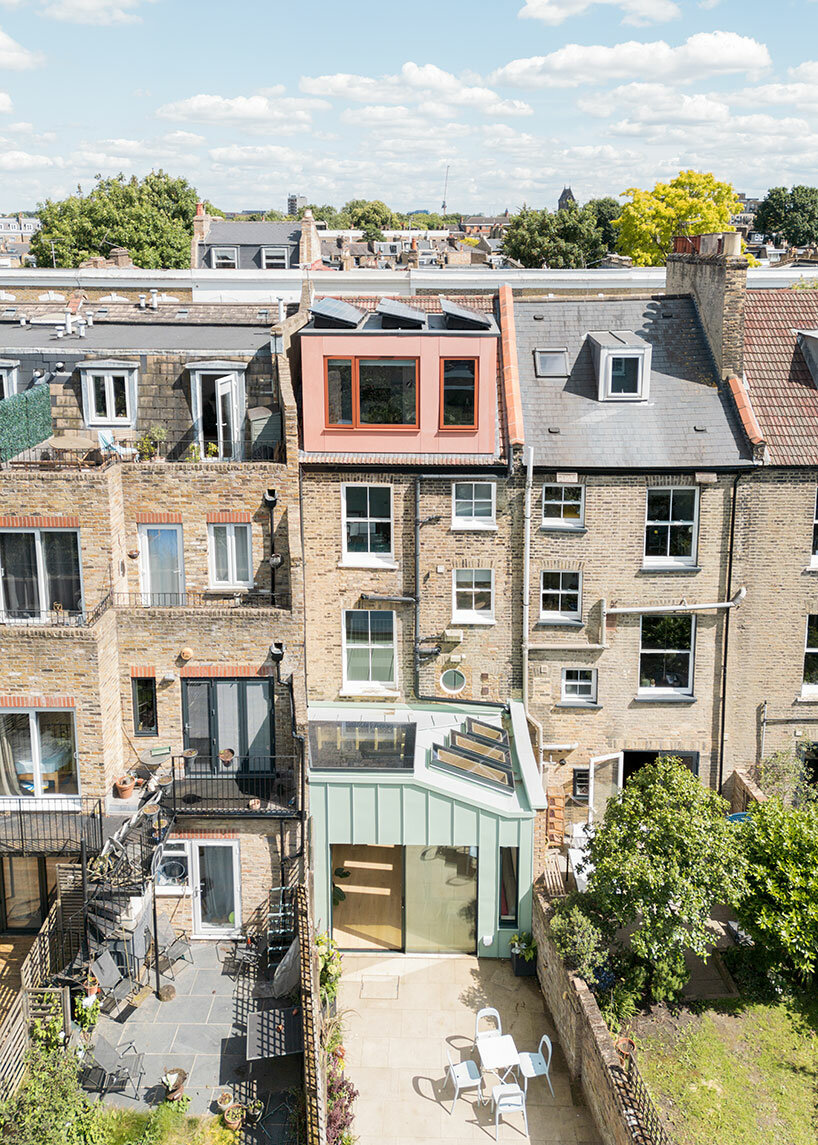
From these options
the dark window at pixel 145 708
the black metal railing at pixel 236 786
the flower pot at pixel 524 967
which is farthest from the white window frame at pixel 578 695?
the dark window at pixel 145 708

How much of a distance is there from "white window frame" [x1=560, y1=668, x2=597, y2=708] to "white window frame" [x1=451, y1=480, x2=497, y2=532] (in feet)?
13.7

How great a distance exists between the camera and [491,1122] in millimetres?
16156

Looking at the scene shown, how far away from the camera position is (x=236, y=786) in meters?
20.2

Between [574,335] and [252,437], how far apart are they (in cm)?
901

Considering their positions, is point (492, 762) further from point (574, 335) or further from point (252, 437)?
point (574, 335)

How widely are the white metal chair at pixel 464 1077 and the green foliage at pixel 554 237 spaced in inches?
2348

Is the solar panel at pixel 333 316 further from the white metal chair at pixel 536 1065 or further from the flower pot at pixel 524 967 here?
the white metal chair at pixel 536 1065

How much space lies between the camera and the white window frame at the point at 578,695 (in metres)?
23.4

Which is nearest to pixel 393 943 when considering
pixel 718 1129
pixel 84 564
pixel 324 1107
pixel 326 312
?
pixel 324 1107

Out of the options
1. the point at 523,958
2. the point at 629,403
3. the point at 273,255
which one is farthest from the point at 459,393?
the point at 273,255

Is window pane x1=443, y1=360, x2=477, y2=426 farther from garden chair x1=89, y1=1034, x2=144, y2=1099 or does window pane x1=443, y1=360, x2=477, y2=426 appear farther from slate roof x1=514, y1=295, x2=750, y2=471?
garden chair x1=89, y1=1034, x2=144, y2=1099

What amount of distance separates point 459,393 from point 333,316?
343cm

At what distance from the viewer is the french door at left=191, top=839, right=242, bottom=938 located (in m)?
19.7

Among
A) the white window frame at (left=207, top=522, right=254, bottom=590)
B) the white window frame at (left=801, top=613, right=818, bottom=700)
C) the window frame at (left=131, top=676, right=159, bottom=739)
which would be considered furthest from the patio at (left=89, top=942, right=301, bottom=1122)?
the white window frame at (left=801, top=613, right=818, bottom=700)
